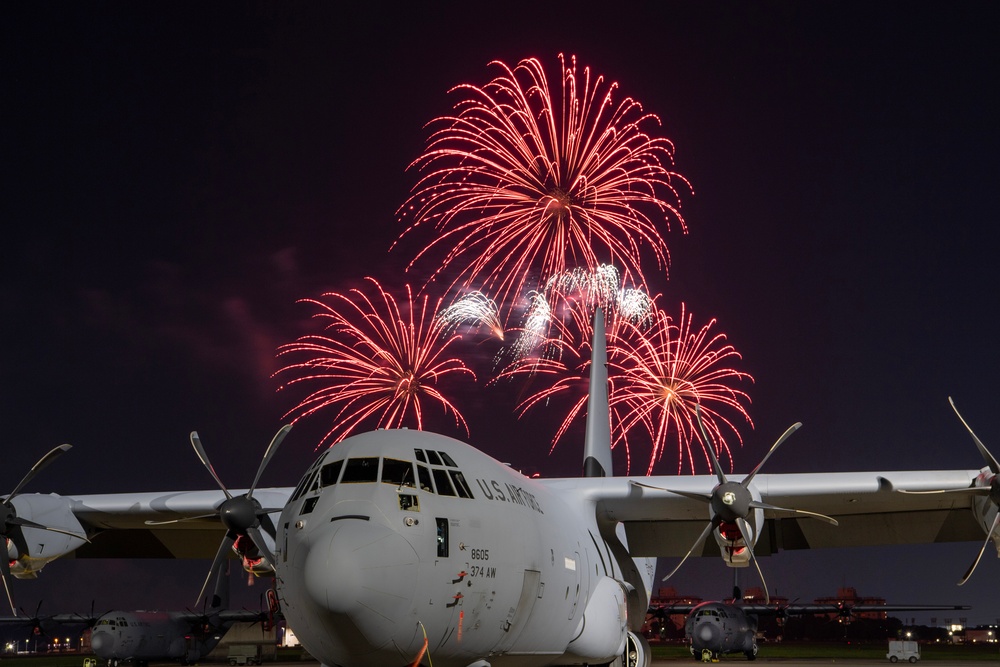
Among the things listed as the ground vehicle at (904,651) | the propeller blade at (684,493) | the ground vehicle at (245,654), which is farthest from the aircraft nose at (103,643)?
the ground vehicle at (904,651)

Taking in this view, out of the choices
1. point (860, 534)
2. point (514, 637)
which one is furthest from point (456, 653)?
point (860, 534)

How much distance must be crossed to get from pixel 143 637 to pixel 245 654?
285 inches

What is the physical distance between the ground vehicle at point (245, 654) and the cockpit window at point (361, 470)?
38366 millimetres

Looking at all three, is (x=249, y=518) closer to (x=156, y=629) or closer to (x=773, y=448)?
(x=773, y=448)

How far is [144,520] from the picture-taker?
18078 mm

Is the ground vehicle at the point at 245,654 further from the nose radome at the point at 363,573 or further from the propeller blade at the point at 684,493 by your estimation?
the nose radome at the point at 363,573

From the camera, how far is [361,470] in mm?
9797

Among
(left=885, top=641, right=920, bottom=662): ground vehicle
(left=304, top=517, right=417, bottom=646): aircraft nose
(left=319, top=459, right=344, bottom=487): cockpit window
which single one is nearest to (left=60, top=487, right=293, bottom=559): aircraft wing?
(left=319, top=459, right=344, bottom=487): cockpit window

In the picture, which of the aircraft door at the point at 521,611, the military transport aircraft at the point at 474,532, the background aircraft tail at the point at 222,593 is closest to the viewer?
the military transport aircraft at the point at 474,532

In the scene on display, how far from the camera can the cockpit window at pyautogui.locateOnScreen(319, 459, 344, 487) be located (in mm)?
9864

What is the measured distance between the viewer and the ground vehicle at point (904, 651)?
4338cm

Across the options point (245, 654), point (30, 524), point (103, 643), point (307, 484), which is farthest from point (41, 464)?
point (245, 654)

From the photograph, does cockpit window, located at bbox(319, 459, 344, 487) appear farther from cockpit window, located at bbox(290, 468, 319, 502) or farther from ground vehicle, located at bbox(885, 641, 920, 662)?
ground vehicle, located at bbox(885, 641, 920, 662)

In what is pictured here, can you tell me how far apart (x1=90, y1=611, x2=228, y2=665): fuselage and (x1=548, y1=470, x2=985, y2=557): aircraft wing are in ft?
83.3
